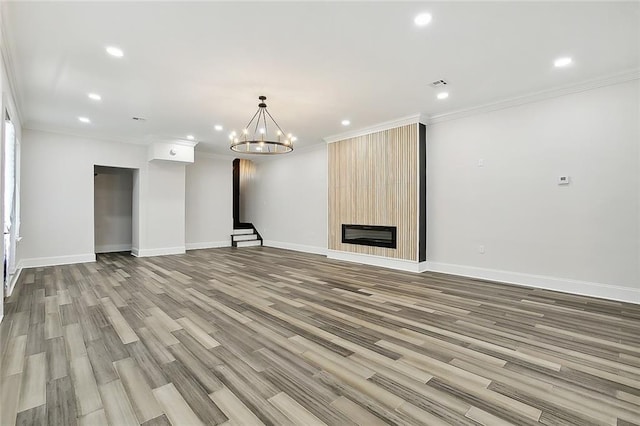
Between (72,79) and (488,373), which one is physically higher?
(72,79)

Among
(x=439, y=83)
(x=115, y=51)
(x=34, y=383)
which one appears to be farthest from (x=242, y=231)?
(x=34, y=383)

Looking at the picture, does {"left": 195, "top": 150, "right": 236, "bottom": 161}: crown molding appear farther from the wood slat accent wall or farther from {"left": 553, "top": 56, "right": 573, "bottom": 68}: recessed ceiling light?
{"left": 553, "top": 56, "right": 573, "bottom": 68}: recessed ceiling light

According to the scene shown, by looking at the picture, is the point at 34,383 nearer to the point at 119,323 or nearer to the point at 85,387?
the point at 85,387

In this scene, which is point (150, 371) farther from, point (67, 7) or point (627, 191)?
point (627, 191)

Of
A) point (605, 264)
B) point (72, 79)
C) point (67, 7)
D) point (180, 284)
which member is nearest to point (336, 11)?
point (67, 7)

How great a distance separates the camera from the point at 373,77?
4.05 meters

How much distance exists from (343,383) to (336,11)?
3059 mm

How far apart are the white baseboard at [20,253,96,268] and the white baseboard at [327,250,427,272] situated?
5.63m

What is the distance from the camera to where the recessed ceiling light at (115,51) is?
330cm

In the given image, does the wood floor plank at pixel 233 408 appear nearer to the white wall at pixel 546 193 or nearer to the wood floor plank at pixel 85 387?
the wood floor plank at pixel 85 387

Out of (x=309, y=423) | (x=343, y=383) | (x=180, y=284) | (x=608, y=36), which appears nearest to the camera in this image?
(x=309, y=423)

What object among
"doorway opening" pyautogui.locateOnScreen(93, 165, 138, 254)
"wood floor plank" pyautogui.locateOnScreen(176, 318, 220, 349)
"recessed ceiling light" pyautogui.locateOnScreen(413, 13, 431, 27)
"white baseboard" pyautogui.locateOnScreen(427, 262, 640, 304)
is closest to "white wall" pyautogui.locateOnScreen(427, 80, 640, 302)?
"white baseboard" pyautogui.locateOnScreen(427, 262, 640, 304)

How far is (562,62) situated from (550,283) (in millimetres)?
3072

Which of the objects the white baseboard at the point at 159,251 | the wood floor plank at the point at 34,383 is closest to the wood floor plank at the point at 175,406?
the wood floor plank at the point at 34,383
